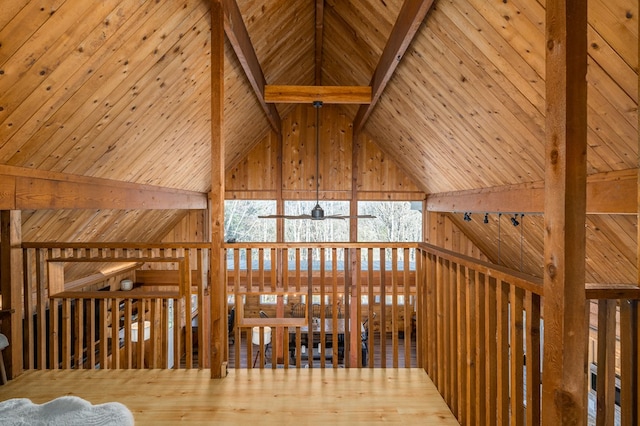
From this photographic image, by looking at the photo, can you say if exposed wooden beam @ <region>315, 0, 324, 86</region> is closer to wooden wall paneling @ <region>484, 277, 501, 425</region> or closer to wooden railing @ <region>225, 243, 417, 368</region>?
wooden railing @ <region>225, 243, 417, 368</region>

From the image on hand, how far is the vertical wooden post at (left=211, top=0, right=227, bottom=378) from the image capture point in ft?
8.63

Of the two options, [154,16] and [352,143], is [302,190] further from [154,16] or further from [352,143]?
[154,16]

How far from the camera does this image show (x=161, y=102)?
3.31 metres

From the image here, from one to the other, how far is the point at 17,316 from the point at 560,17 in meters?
3.73

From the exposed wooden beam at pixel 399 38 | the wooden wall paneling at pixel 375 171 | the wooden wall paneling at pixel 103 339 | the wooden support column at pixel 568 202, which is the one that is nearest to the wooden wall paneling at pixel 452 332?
the wooden support column at pixel 568 202

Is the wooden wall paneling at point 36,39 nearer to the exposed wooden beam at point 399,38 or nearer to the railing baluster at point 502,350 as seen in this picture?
the exposed wooden beam at point 399,38

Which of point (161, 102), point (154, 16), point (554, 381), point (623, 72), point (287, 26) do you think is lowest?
point (554, 381)

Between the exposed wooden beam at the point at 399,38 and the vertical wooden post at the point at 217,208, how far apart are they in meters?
1.46

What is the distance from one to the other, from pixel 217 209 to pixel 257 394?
1295mm

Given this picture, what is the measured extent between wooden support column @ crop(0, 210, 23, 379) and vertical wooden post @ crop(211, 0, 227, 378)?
1466mm

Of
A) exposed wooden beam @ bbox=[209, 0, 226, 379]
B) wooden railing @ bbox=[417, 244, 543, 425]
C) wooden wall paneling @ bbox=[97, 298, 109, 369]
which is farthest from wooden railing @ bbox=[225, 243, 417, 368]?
wooden wall paneling @ bbox=[97, 298, 109, 369]

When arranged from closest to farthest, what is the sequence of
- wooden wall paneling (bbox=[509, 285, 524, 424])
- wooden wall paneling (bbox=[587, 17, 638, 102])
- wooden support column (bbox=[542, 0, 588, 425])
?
wooden support column (bbox=[542, 0, 588, 425])
wooden wall paneling (bbox=[509, 285, 524, 424])
wooden wall paneling (bbox=[587, 17, 638, 102])

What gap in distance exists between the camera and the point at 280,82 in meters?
5.64

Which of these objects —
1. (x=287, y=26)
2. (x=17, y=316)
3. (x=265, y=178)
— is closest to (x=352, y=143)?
(x=265, y=178)
